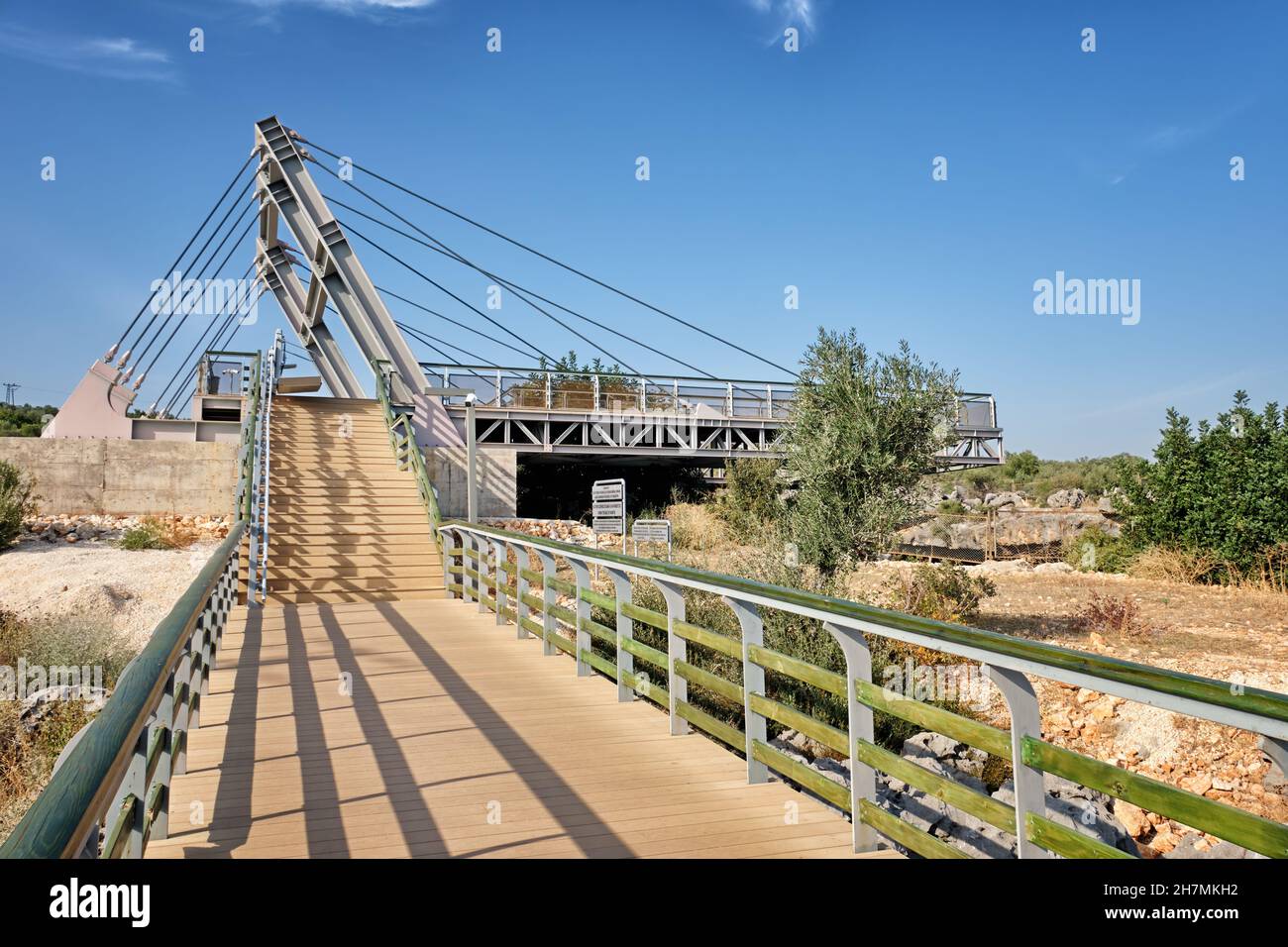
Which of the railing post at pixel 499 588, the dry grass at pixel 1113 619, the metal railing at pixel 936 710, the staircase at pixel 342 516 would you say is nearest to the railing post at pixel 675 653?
the metal railing at pixel 936 710

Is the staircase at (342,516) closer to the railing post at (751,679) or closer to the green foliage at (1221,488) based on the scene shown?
the railing post at (751,679)

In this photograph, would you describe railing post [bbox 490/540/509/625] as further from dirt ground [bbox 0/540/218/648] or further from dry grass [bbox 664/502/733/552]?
dry grass [bbox 664/502/733/552]

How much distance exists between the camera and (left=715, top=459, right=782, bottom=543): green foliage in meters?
27.8

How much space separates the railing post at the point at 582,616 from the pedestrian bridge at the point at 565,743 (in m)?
0.03

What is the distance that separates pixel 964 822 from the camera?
240 inches

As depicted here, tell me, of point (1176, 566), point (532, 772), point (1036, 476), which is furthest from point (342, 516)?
point (1036, 476)

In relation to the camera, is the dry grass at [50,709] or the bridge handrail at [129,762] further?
the dry grass at [50,709]

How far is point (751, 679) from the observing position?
5129 millimetres

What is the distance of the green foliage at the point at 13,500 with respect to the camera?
19328mm

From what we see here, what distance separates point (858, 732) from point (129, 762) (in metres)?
2.84
